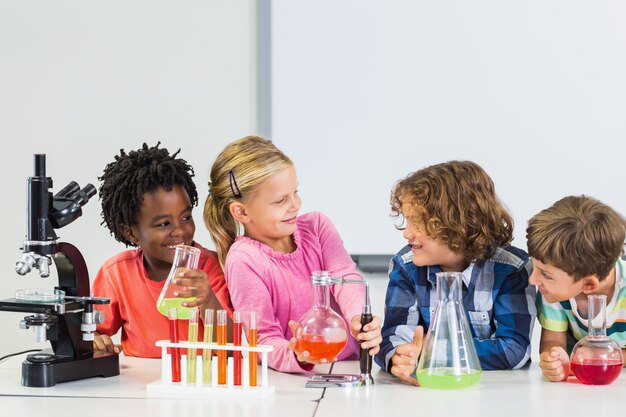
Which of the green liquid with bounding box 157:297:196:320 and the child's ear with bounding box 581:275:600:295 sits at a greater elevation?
the child's ear with bounding box 581:275:600:295

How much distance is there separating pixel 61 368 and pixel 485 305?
880 millimetres

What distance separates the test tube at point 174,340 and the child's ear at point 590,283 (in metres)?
0.81

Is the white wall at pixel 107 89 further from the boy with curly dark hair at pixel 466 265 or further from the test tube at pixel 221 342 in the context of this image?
the test tube at pixel 221 342

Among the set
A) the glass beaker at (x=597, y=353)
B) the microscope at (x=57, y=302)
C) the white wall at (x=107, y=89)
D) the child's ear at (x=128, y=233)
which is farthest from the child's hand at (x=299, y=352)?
the white wall at (x=107, y=89)

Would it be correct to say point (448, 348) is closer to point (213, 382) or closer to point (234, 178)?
point (213, 382)

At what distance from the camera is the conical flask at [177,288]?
176cm

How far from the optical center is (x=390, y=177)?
3318 millimetres

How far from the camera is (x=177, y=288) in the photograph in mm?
1769

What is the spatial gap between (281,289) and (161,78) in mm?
1569

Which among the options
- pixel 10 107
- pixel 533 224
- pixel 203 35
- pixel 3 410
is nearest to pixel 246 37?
pixel 203 35

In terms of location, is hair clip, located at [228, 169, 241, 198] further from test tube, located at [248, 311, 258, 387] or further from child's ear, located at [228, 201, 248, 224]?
test tube, located at [248, 311, 258, 387]

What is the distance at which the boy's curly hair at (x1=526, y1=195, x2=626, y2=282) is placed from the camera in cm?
181

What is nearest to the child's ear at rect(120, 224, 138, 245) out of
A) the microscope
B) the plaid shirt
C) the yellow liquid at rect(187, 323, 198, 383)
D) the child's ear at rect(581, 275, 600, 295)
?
the microscope

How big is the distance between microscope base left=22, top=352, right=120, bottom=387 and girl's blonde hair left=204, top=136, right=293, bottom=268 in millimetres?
403
